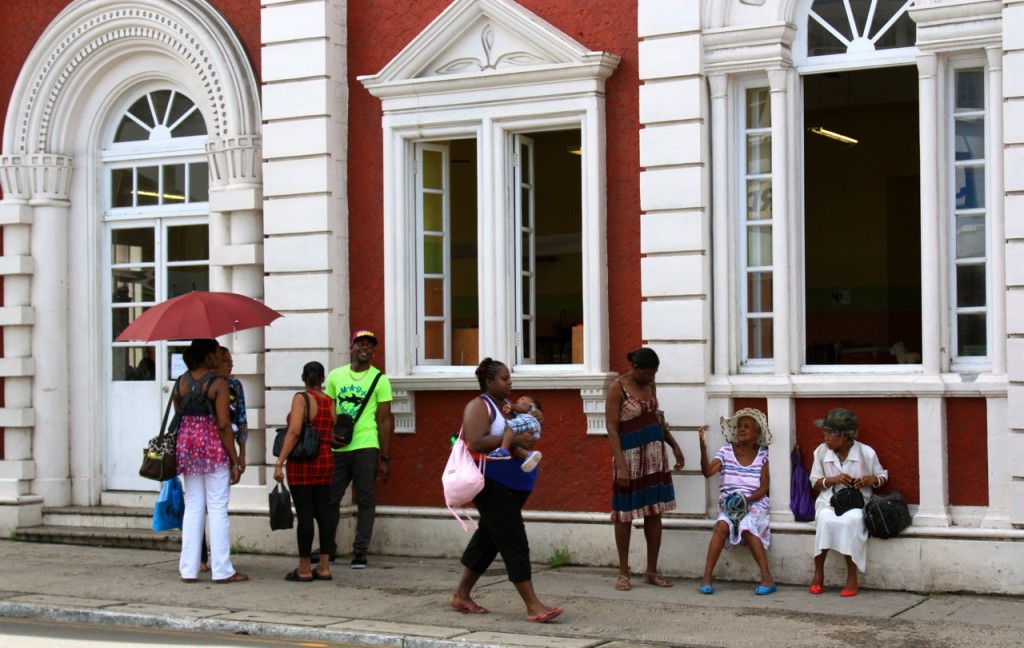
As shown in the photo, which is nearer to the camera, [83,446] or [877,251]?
[83,446]

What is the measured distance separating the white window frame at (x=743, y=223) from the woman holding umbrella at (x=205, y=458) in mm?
4061

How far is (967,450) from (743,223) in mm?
2464

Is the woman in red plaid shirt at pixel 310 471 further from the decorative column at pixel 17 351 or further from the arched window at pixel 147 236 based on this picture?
the decorative column at pixel 17 351

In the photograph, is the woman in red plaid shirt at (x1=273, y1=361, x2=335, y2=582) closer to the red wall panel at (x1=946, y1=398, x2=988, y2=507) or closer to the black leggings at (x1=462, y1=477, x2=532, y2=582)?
the black leggings at (x1=462, y1=477, x2=532, y2=582)

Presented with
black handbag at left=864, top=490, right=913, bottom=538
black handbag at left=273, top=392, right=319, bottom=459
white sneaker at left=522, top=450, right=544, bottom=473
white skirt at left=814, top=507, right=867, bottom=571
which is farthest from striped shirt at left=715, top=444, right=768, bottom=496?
black handbag at left=273, top=392, right=319, bottom=459

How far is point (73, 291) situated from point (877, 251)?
9.26 metres

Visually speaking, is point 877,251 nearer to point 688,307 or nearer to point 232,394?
point 688,307

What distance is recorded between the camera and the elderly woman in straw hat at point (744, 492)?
1125cm

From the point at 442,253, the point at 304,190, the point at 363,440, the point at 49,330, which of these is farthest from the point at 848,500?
the point at 49,330

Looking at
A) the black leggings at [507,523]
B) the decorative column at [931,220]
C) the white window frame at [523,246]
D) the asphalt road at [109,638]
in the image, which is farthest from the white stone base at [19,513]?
the decorative column at [931,220]

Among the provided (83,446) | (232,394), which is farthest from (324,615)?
(83,446)

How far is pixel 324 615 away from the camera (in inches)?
413

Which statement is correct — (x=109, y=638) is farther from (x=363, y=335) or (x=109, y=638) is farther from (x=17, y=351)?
(x=17, y=351)

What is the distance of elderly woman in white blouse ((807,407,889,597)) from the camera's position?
11031 millimetres
